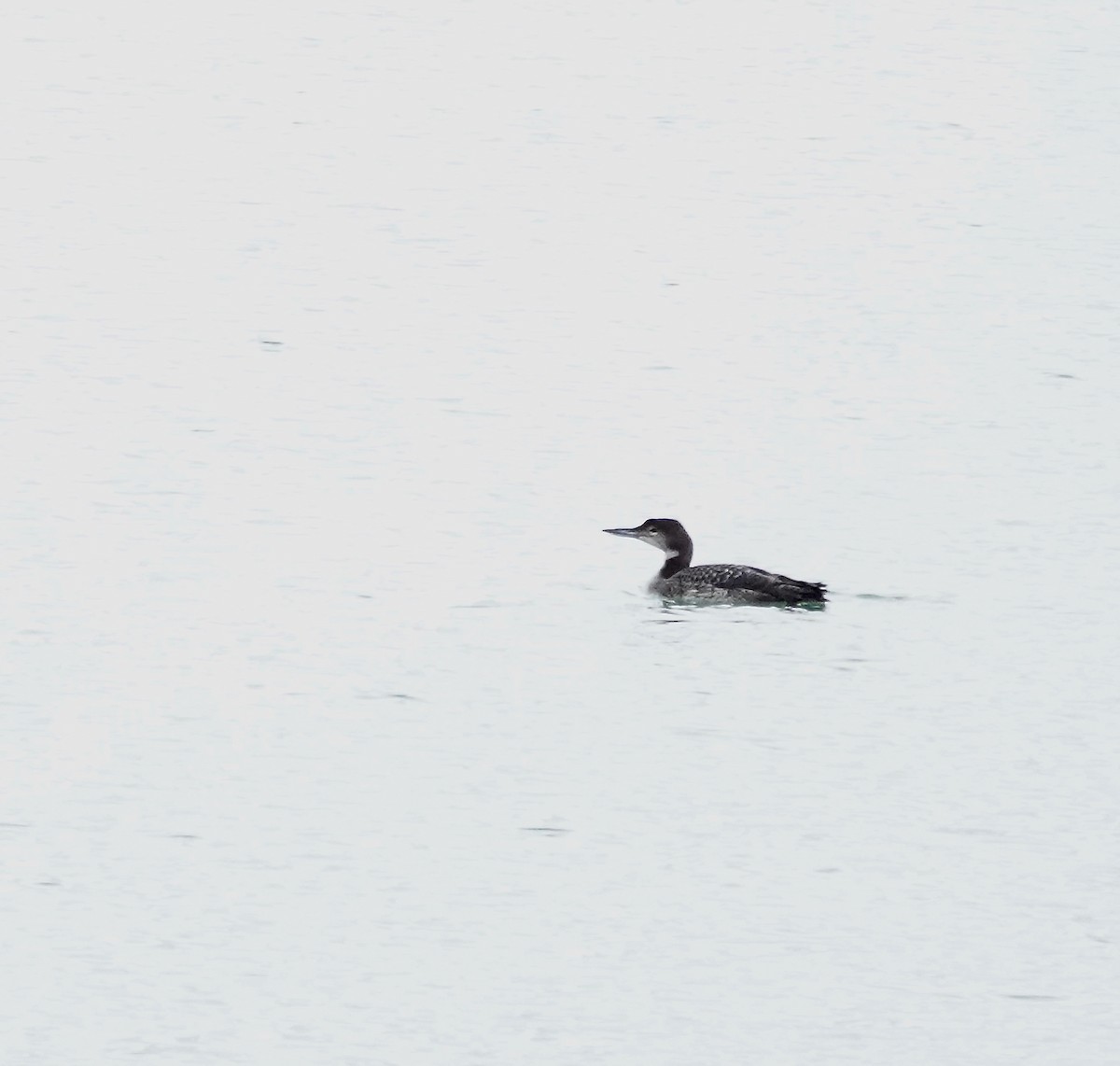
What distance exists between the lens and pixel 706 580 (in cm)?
1042

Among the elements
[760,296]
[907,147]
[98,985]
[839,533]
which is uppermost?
[907,147]

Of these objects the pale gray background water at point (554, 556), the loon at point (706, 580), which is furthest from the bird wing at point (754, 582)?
the pale gray background water at point (554, 556)

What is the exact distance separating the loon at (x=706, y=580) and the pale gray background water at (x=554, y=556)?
185 millimetres

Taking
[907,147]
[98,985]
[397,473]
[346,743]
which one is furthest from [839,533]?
[907,147]

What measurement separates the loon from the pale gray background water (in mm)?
185

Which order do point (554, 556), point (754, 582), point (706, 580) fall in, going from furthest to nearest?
point (554, 556) → point (706, 580) → point (754, 582)

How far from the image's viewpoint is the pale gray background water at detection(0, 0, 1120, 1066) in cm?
639

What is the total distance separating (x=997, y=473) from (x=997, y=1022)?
617cm

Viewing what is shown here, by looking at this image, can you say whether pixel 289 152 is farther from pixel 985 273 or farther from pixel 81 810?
pixel 81 810

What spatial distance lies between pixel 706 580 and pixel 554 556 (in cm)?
72

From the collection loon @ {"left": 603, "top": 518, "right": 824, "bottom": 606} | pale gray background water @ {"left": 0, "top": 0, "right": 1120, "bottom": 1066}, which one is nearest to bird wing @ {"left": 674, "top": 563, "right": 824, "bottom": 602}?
loon @ {"left": 603, "top": 518, "right": 824, "bottom": 606}

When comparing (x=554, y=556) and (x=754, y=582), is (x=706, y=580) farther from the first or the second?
(x=554, y=556)

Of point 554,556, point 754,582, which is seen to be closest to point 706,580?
point 754,582

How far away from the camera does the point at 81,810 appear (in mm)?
7383
